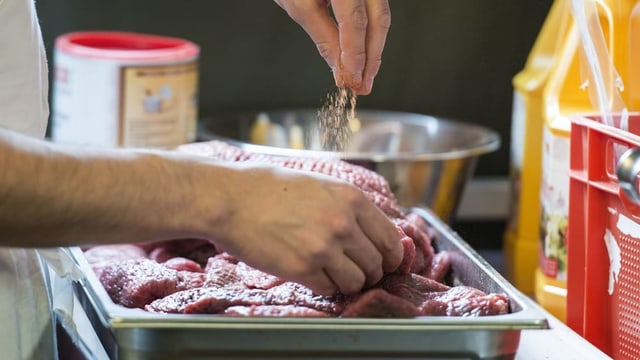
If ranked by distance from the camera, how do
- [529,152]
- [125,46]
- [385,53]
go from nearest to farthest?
1. [529,152]
2. [125,46]
3. [385,53]

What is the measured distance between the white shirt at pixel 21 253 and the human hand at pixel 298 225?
229 mm

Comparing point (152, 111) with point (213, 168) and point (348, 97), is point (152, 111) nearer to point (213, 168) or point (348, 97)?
point (348, 97)

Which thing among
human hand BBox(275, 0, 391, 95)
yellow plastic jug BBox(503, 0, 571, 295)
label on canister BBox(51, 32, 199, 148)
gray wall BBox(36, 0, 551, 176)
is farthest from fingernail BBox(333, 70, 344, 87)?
gray wall BBox(36, 0, 551, 176)

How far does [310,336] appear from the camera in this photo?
0.91 meters

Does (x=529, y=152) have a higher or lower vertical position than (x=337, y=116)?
lower

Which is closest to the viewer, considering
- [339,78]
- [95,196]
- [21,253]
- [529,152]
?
[95,196]

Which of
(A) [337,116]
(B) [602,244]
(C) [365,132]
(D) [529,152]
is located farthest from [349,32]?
(C) [365,132]

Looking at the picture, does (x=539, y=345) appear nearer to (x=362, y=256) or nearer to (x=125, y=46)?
(x=362, y=256)

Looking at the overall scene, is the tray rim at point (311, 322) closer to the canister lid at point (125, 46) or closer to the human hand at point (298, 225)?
the human hand at point (298, 225)

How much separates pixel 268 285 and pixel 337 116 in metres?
0.24

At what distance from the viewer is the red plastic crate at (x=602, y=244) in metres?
1.09

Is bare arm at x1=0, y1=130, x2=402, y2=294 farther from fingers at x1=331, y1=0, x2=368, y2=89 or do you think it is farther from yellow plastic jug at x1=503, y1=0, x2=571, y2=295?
yellow plastic jug at x1=503, y1=0, x2=571, y2=295

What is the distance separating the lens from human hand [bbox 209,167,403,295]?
0.90 meters

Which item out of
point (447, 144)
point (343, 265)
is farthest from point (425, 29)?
point (343, 265)
